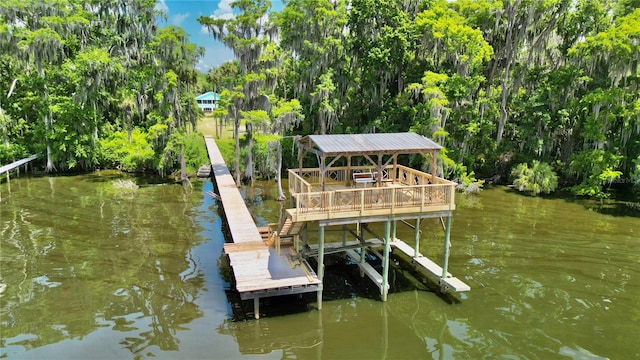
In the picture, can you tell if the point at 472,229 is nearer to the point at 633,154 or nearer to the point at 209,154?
the point at 633,154

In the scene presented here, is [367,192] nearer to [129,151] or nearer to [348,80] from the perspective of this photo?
[348,80]

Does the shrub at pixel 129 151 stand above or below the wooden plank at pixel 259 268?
above

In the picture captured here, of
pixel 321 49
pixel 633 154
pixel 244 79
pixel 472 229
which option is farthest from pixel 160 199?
pixel 633 154

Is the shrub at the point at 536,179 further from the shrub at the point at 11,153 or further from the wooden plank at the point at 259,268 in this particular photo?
the shrub at the point at 11,153

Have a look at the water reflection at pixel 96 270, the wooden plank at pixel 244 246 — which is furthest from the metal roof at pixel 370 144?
the water reflection at pixel 96 270

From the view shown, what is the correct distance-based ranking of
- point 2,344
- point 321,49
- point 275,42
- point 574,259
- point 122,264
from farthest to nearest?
point 321,49 → point 275,42 → point 574,259 → point 122,264 → point 2,344

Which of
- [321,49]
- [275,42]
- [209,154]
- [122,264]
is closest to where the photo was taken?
[122,264]

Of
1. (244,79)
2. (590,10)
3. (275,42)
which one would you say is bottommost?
(244,79)
